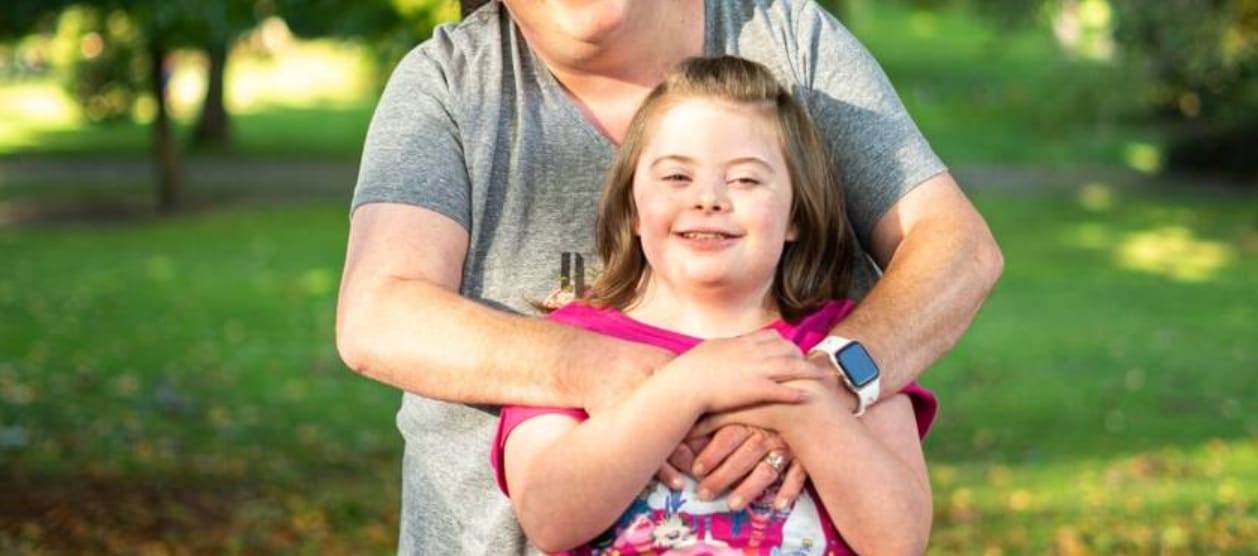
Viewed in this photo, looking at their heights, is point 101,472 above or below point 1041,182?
above

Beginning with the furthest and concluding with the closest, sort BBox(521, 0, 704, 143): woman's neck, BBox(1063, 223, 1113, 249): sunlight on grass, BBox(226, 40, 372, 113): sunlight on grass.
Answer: BBox(226, 40, 372, 113): sunlight on grass → BBox(1063, 223, 1113, 249): sunlight on grass → BBox(521, 0, 704, 143): woman's neck

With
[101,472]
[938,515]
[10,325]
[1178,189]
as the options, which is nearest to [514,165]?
[938,515]

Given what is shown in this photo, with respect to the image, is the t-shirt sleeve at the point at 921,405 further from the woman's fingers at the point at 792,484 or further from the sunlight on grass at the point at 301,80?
the sunlight on grass at the point at 301,80

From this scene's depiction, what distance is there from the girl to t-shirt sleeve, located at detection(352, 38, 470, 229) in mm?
266

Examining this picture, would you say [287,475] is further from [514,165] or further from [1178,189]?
[1178,189]

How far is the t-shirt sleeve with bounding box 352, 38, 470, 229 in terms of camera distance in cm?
336

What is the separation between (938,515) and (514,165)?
6.87 metres

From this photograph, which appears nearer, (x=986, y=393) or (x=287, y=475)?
(x=287, y=475)

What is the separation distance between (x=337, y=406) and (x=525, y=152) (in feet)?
33.0

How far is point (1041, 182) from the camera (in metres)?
29.1

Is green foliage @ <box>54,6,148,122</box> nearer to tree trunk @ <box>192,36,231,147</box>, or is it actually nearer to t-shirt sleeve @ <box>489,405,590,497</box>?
tree trunk @ <box>192,36,231,147</box>

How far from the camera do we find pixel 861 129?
11.5 ft

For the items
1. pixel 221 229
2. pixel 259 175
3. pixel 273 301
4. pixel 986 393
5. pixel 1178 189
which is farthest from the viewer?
pixel 259 175

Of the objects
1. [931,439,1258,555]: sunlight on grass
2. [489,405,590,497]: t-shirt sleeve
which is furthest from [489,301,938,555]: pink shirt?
[931,439,1258,555]: sunlight on grass
